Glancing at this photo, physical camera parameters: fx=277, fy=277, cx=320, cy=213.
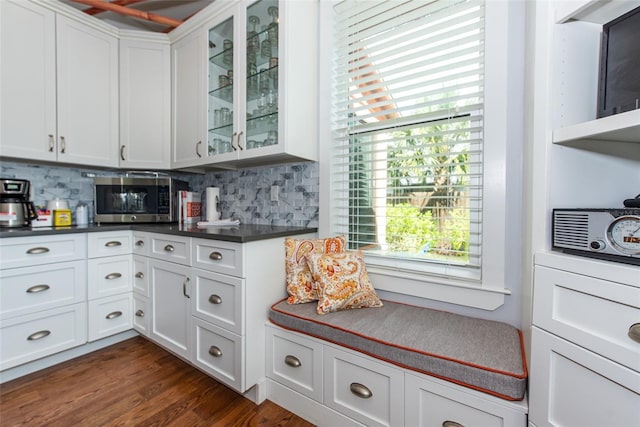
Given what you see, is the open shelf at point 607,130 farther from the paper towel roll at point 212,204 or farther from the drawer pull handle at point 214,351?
the paper towel roll at point 212,204

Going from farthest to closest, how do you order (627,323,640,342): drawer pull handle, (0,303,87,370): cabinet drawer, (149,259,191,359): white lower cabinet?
1. (149,259,191,359): white lower cabinet
2. (0,303,87,370): cabinet drawer
3. (627,323,640,342): drawer pull handle

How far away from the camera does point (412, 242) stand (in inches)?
63.0

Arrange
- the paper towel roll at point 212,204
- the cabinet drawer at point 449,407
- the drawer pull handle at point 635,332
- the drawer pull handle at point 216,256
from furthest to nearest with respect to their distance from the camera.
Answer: the paper towel roll at point 212,204 → the drawer pull handle at point 216,256 → the cabinet drawer at point 449,407 → the drawer pull handle at point 635,332

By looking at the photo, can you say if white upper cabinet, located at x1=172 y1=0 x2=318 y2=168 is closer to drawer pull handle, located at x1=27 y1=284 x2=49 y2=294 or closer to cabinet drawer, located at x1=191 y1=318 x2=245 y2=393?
cabinet drawer, located at x1=191 y1=318 x2=245 y2=393

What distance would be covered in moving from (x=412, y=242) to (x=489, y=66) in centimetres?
95

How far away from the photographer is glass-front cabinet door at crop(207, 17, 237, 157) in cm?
189

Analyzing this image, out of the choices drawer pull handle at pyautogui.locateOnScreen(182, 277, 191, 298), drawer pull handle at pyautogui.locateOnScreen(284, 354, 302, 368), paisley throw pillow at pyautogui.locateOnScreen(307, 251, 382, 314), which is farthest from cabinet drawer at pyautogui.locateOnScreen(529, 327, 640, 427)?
drawer pull handle at pyautogui.locateOnScreen(182, 277, 191, 298)

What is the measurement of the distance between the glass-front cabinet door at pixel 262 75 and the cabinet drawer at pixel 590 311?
145 centimetres

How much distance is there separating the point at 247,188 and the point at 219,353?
1.23 meters

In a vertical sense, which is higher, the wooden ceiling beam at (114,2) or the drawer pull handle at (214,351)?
the wooden ceiling beam at (114,2)

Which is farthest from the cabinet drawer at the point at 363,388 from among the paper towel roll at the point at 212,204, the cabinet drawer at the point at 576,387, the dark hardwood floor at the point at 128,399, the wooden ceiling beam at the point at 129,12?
the wooden ceiling beam at the point at 129,12

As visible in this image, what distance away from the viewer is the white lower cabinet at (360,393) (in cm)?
98

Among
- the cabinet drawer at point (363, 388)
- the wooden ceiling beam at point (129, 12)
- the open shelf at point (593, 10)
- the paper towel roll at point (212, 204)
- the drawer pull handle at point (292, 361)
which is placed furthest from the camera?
the paper towel roll at point (212, 204)

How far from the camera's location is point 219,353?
1.53 metres
